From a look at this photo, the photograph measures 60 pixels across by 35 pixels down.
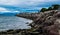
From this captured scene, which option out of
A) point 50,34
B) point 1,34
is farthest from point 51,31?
point 1,34

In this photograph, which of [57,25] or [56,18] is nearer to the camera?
[57,25]

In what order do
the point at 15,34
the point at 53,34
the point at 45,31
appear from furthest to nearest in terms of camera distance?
the point at 15,34 < the point at 45,31 < the point at 53,34

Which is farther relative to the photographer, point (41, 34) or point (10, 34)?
point (10, 34)

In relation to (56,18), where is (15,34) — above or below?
below

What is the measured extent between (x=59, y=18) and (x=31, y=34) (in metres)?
5.72

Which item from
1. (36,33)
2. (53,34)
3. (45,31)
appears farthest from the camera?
(36,33)

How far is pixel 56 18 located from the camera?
30875 mm

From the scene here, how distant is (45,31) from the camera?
1170 inches

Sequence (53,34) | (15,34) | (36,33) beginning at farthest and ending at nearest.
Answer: (15,34)
(36,33)
(53,34)

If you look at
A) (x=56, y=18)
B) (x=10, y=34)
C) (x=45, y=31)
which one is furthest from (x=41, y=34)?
(x=10, y=34)

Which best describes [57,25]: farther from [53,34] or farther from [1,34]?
[1,34]

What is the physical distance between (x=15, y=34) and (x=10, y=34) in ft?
4.07

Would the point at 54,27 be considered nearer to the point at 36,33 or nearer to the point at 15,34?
the point at 36,33

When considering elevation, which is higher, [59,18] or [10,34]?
[59,18]
